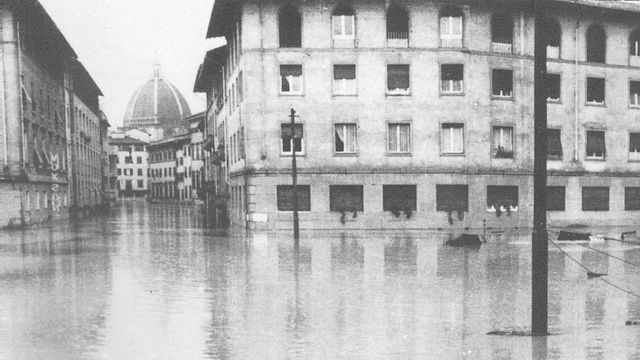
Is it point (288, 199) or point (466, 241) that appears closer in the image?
point (466, 241)

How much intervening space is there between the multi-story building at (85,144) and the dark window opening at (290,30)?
28344 millimetres

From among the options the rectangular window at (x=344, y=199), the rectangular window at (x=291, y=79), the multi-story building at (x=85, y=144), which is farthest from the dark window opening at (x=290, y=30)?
the multi-story building at (x=85, y=144)

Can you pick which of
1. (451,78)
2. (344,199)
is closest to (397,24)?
(451,78)

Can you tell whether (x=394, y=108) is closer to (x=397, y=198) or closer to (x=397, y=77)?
(x=397, y=77)

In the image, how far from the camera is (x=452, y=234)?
31547 millimetres

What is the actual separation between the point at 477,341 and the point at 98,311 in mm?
6320

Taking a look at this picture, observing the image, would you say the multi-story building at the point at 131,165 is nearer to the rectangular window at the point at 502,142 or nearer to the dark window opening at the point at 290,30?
the dark window opening at the point at 290,30

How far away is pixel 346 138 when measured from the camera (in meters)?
34.3

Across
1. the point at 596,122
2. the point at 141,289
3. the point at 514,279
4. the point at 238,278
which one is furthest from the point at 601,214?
the point at 141,289

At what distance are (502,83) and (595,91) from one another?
6220 millimetres

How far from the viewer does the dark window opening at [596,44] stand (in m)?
37.5

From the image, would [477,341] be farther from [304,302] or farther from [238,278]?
[238,278]

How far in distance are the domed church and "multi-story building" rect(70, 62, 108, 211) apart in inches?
2150

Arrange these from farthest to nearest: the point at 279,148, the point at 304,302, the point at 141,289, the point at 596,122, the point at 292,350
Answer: the point at 596,122
the point at 279,148
the point at 141,289
the point at 304,302
the point at 292,350
